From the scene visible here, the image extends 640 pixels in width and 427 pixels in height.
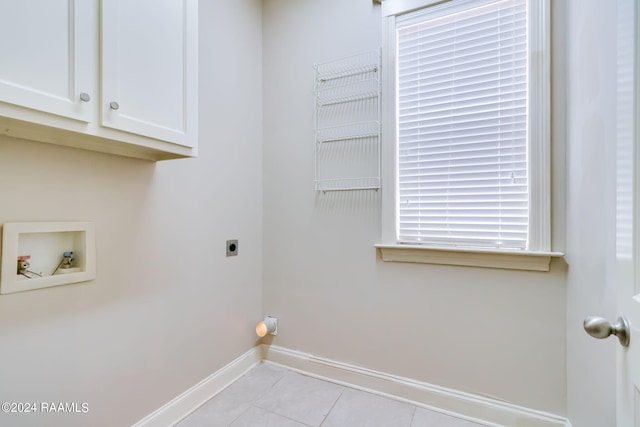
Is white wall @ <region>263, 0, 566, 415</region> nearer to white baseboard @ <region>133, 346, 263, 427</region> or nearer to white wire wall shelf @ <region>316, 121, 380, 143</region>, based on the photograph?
white wire wall shelf @ <region>316, 121, 380, 143</region>

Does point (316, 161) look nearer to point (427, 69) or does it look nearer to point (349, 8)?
point (427, 69)

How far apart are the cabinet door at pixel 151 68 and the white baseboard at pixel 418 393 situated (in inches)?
62.8

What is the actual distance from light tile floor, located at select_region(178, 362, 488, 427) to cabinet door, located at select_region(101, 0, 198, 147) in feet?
4.68

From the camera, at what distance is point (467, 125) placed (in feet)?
5.25

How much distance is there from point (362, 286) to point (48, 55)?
173 cm

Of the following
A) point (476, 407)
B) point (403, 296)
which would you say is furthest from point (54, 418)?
point (476, 407)

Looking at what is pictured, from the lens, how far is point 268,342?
2158mm

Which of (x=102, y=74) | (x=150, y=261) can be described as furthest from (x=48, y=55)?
(x=150, y=261)

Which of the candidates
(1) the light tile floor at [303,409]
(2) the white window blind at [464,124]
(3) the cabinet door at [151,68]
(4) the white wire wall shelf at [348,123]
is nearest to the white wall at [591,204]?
(2) the white window blind at [464,124]

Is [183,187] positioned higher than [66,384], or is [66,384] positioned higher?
[183,187]

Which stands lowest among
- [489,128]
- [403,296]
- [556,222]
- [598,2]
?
[403,296]

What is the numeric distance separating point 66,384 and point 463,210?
1.95 metres

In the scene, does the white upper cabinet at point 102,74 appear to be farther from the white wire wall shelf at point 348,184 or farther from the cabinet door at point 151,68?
the white wire wall shelf at point 348,184

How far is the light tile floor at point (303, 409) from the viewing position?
5.02 ft
